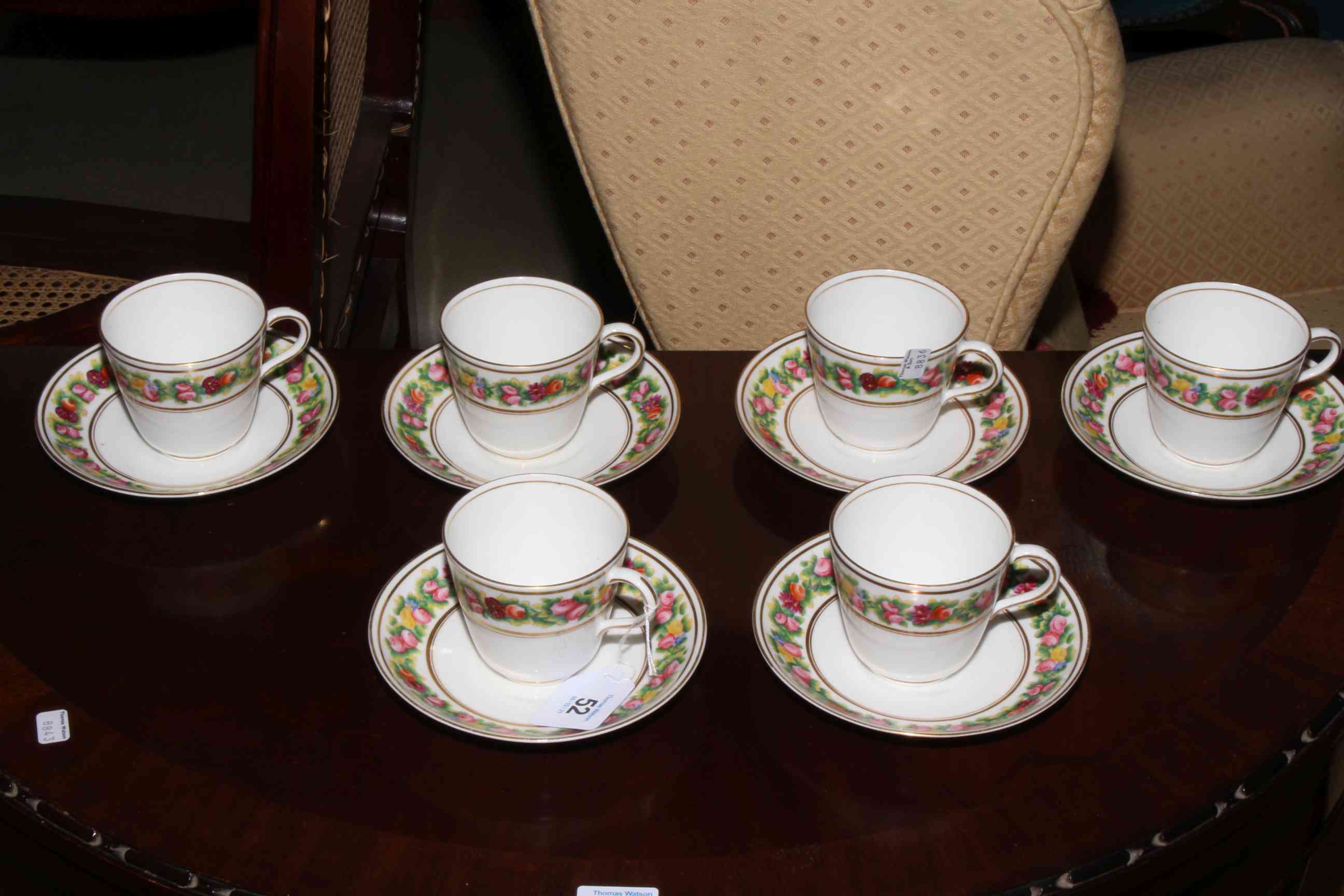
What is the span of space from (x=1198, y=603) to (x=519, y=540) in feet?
1.19

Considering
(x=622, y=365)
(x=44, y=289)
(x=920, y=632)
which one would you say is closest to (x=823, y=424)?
(x=622, y=365)

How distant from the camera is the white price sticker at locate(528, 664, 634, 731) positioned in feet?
2.03

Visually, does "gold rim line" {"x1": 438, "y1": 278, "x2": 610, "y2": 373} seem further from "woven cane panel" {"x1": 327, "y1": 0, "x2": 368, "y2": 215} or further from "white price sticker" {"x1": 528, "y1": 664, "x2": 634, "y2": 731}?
"woven cane panel" {"x1": 327, "y1": 0, "x2": 368, "y2": 215}

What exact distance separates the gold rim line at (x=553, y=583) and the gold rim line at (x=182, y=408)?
7.5 inches

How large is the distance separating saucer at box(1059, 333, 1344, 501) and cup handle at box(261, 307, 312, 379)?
0.47 m

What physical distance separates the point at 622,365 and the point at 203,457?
25cm

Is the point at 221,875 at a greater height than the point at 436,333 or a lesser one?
greater

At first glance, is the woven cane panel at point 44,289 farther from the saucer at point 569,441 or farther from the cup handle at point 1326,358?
the cup handle at point 1326,358

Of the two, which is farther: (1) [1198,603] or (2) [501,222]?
(2) [501,222]

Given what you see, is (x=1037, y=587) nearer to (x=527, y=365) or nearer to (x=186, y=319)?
(x=527, y=365)

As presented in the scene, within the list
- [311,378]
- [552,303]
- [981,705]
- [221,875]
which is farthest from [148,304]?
[981,705]

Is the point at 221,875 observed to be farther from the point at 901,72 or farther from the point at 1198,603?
the point at 901,72

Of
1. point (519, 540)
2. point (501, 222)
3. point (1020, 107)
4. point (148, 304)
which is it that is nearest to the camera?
point (519, 540)

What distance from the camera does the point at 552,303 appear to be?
84 centimetres
